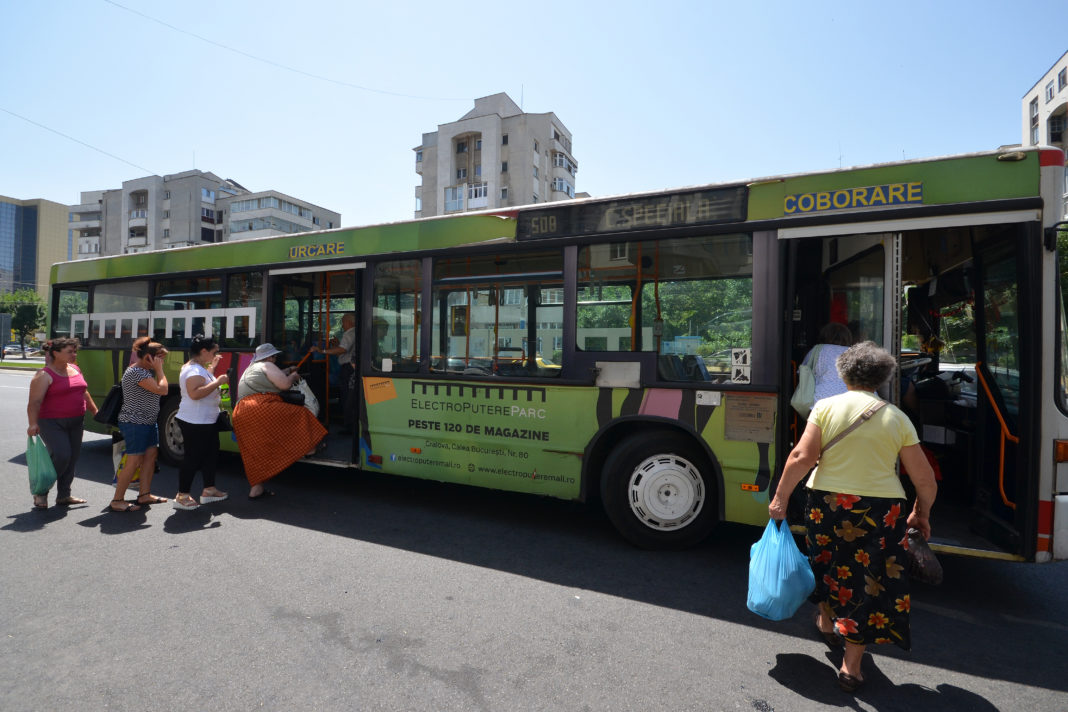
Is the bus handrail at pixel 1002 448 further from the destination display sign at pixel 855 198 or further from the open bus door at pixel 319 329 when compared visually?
the open bus door at pixel 319 329

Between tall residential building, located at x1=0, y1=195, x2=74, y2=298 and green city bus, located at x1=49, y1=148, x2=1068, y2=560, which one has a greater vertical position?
tall residential building, located at x1=0, y1=195, x2=74, y2=298

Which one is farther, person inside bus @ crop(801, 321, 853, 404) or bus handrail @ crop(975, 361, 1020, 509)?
person inside bus @ crop(801, 321, 853, 404)

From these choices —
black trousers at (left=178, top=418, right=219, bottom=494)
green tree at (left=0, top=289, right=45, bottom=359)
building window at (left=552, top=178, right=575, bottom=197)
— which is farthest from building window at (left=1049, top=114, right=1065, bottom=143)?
green tree at (left=0, top=289, right=45, bottom=359)

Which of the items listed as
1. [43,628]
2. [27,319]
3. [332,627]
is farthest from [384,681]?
[27,319]

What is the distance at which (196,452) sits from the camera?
570cm

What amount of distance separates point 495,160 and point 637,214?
45.6 metres

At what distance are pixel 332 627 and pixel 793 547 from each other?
250 cm

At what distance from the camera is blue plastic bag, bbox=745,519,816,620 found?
2.92 m

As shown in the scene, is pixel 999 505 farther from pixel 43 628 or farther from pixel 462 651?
pixel 43 628

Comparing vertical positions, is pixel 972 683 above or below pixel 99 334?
below

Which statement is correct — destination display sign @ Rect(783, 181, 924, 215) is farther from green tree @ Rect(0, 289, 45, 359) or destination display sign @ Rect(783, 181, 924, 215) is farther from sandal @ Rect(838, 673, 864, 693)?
green tree @ Rect(0, 289, 45, 359)

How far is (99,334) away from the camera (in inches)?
319

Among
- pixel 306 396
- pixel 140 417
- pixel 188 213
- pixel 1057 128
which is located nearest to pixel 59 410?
pixel 140 417

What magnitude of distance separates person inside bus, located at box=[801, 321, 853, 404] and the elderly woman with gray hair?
1.14 m
